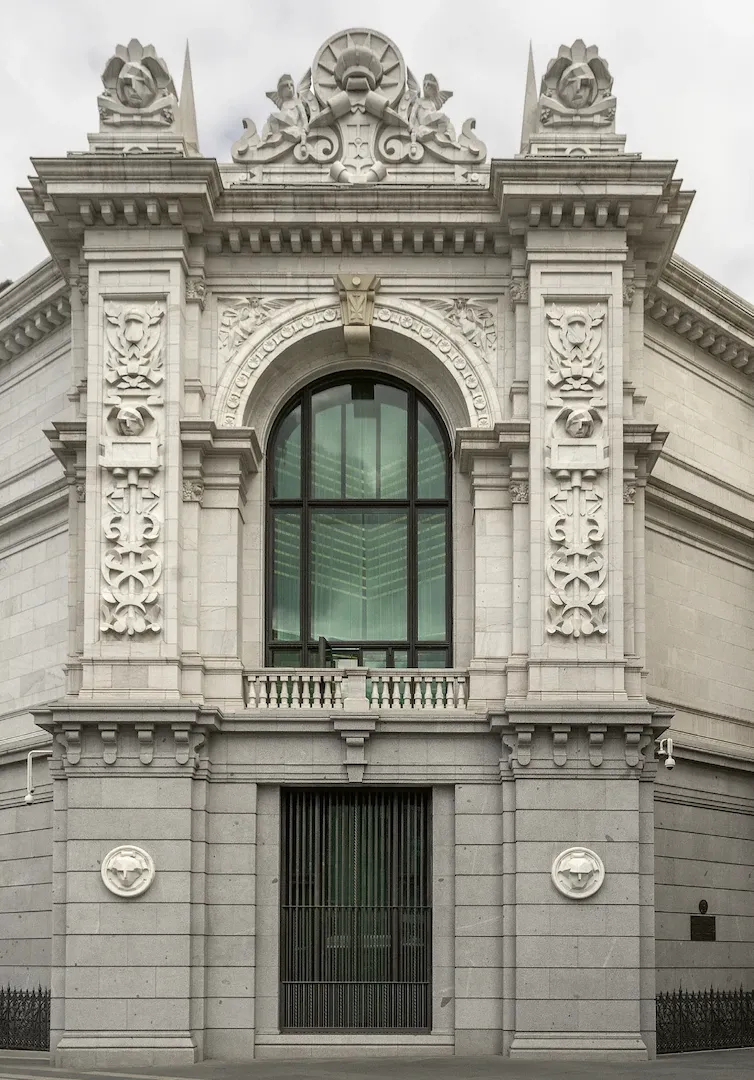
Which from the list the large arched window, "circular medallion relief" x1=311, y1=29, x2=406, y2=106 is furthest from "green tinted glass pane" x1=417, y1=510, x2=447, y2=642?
"circular medallion relief" x1=311, y1=29, x2=406, y2=106

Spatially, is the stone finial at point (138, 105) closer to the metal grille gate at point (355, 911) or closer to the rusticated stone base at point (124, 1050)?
the metal grille gate at point (355, 911)

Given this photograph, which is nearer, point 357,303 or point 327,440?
point 357,303

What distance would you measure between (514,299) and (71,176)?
864cm

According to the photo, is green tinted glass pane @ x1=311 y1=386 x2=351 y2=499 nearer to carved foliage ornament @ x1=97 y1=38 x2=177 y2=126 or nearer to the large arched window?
the large arched window

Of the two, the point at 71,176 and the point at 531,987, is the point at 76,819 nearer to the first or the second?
the point at 531,987

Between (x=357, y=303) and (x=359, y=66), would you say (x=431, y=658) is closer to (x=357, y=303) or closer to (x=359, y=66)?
(x=357, y=303)

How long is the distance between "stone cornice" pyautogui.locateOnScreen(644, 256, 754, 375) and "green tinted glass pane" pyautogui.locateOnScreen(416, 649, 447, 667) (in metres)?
8.80

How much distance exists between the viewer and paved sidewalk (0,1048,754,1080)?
91.2 feet

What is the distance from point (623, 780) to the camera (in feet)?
101

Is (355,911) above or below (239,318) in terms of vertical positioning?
below

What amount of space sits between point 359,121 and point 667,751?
13.6 metres

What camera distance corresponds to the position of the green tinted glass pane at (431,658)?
33344mm

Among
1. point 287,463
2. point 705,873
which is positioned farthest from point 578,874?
point 287,463

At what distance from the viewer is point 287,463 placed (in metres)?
34.1
